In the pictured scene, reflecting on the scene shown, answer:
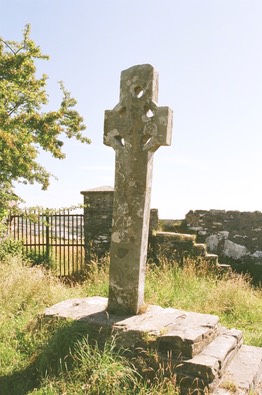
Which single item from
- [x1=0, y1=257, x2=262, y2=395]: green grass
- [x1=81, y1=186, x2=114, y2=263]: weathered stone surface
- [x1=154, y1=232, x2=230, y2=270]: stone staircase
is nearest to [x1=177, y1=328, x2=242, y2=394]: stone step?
[x1=0, y1=257, x2=262, y2=395]: green grass

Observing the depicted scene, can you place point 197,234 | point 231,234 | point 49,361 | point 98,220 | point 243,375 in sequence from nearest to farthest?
point 243,375, point 49,361, point 231,234, point 197,234, point 98,220

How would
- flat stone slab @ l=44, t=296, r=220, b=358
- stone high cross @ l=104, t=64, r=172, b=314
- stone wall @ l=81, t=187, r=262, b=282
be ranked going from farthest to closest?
1. stone wall @ l=81, t=187, r=262, b=282
2. stone high cross @ l=104, t=64, r=172, b=314
3. flat stone slab @ l=44, t=296, r=220, b=358

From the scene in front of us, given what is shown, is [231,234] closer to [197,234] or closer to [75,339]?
[197,234]

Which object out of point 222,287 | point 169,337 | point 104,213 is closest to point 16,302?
point 169,337

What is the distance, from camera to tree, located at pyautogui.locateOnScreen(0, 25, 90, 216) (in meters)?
9.13

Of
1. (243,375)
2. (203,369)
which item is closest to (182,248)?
(243,375)

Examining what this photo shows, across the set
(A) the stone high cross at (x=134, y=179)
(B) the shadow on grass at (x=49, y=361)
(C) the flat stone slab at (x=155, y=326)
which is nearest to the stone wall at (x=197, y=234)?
(C) the flat stone slab at (x=155, y=326)

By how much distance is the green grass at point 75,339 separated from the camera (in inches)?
136

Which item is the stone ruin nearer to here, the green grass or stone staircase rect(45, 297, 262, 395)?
stone staircase rect(45, 297, 262, 395)

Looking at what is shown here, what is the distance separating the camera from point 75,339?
13.2ft

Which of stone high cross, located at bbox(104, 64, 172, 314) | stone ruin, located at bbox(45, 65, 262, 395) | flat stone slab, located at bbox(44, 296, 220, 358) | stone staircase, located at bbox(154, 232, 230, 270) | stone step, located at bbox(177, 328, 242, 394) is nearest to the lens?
stone step, located at bbox(177, 328, 242, 394)

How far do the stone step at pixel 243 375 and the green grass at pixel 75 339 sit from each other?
1.75 feet

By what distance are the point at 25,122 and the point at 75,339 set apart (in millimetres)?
7676

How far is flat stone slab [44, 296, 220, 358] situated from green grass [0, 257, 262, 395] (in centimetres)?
16
